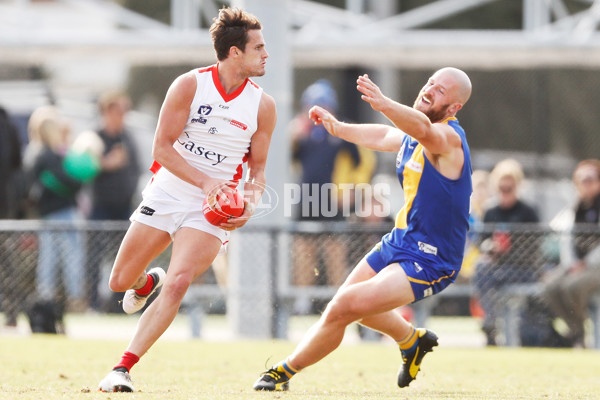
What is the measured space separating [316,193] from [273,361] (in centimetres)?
342

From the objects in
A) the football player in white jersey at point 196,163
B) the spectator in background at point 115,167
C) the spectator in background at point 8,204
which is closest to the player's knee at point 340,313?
the football player in white jersey at point 196,163

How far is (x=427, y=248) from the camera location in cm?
658

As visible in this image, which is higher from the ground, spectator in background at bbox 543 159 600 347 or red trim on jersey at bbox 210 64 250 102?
red trim on jersey at bbox 210 64 250 102

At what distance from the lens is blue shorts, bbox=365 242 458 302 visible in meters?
6.52

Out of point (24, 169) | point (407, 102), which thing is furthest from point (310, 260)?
point (407, 102)

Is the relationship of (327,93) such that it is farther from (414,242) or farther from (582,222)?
(414,242)

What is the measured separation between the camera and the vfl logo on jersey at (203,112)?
22.2 feet

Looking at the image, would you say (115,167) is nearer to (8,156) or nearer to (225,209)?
(8,156)

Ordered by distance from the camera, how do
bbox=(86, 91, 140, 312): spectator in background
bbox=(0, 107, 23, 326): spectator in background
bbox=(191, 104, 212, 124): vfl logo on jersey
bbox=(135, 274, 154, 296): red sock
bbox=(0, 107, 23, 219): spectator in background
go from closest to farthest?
bbox=(191, 104, 212, 124): vfl logo on jersey → bbox=(135, 274, 154, 296): red sock → bbox=(0, 107, 23, 326): spectator in background → bbox=(0, 107, 23, 219): spectator in background → bbox=(86, 91, 140, 312): spectator in background

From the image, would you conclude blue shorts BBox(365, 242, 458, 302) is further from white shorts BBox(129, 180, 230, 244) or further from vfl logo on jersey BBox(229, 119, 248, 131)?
vfl logo on jersey BBox(229, 119, 248, 131)

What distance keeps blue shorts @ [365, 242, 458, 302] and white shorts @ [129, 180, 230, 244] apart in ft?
3.32

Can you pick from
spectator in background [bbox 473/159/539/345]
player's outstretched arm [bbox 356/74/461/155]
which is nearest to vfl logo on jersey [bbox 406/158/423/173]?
player's outstretched arm [bbox 356/74/461/155]

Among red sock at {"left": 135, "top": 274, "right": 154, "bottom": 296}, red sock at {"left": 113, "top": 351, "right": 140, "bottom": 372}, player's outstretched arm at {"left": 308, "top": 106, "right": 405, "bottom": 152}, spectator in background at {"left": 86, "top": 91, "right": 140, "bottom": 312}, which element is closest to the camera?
red sock at {"left": 113, "top": 351, "right": 140, "bottom": 372}

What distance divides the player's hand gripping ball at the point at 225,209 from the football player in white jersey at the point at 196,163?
0.04 meters
